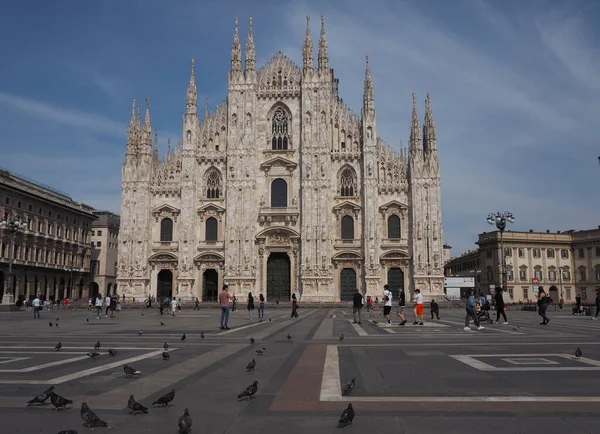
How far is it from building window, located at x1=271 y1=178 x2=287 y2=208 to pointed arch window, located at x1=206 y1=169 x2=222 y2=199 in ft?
17.3

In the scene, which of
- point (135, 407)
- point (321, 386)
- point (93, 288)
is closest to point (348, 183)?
point (93, 288)

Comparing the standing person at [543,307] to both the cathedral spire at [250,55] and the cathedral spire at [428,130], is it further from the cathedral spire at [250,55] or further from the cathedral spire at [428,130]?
the cathedral spire at [250,55]

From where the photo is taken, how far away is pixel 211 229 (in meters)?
51.9

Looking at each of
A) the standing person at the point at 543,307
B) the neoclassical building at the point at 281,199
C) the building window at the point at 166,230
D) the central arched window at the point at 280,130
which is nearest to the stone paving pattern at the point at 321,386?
the standing person at the point at 543,307

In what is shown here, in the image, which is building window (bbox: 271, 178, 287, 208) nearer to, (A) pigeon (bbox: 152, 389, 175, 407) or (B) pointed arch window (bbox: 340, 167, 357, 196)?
(B) pointed arch window (bbox: 340, 167, 357, 196)

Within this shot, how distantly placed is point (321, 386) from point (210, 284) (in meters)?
45.2

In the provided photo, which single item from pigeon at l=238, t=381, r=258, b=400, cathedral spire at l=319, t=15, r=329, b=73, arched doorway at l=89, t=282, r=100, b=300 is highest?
cathedral spire at l=319, t=15, r=329, b=73

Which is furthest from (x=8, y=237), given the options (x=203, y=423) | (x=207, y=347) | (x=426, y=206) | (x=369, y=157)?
(x=203, y=423)

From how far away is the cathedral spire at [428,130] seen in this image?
166ft

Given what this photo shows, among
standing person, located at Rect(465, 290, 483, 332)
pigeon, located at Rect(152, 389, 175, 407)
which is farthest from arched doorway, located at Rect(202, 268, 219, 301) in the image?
pigeon, located at Rect(152, 389, 175, 407)

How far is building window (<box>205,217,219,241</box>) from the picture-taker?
51.8 m

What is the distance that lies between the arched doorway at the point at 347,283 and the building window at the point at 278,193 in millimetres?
8727

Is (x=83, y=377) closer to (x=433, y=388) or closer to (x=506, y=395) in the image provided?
(x=433, y=388)

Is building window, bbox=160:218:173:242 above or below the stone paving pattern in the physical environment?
above
